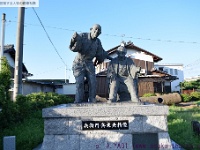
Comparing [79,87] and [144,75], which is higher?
[144,75]

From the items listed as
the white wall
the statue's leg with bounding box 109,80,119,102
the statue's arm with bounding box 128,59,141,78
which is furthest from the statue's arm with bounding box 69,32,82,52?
the white wall

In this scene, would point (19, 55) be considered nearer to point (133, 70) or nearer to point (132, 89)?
→ point (133, 70)

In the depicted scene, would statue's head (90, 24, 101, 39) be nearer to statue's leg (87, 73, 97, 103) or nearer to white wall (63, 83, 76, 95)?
statue's leg (87, 73, 97, 103)

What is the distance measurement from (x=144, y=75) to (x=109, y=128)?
19247mm

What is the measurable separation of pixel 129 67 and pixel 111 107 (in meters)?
1.37

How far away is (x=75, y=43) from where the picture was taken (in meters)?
5.11

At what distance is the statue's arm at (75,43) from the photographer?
16.6 feet

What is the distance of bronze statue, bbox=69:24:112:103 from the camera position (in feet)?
17.3

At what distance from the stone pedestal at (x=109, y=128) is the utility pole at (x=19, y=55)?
417cm

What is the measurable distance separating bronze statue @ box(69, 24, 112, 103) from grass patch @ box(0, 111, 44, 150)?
5.71ft

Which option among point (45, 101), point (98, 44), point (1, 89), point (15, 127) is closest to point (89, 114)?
point (98, 44)

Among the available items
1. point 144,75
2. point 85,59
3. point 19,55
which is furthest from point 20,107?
point 144,75

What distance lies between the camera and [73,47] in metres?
5.15

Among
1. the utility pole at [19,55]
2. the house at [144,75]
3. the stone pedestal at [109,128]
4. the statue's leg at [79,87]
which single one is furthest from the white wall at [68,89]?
the stone pedestal at [109,128]
